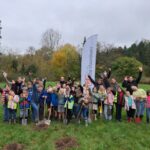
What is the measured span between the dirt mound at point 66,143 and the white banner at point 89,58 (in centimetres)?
549

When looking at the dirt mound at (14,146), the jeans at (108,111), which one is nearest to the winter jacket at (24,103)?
the dirt mound at (14,146)

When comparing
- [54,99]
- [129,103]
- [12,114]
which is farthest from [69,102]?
[129,103]

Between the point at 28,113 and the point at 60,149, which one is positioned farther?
the point at 28,113

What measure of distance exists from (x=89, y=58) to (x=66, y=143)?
666 centimetres

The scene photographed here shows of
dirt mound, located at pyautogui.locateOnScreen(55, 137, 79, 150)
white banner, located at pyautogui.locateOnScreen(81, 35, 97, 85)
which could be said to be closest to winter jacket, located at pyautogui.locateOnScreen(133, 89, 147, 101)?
white banner, located at pyautogui.locateOnScreen(81, 35, 97, 85)

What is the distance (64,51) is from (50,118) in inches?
1783

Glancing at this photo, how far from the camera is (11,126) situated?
15250 millimetres

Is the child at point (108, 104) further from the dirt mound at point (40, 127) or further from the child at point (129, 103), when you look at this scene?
the dirt mound at point (40, 127)

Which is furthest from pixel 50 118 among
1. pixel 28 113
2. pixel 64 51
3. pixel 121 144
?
pixel 64 51

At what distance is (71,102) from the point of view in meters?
15.5

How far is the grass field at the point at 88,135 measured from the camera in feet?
43.5

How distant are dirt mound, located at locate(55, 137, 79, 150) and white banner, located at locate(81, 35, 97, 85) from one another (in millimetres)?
5494

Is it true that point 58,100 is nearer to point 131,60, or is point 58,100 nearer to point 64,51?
point 131,60

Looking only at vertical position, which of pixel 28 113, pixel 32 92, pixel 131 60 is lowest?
pixel 28 113
